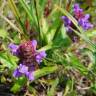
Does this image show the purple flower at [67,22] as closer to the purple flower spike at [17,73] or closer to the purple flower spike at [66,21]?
the purple flower spike at [66,21]

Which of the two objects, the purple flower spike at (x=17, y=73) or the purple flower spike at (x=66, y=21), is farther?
the purple flower spike at (x=66, y=21)

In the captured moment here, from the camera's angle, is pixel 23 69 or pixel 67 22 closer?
pixel 23 69

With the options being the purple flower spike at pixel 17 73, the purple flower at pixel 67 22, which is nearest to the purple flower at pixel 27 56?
the purple flower spike at pixel 17 73

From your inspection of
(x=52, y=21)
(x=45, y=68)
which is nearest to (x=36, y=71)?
(x=45, y=68)

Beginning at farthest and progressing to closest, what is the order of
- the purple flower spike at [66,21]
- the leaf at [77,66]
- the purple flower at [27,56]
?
1. the purple flower spike at [66,21]
2. the leaf at [77,66]
3. the purple flower at [27,56]

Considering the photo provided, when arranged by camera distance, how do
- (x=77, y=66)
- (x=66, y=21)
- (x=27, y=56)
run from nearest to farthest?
1. (x=27, y=56)
2. (x=77, y=66)
3. (x=66, y=21)

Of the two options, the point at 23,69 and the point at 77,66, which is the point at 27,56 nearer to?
the point at 23,69

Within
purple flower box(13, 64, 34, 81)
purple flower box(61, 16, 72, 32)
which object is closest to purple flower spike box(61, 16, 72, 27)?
purple flower box(61, 16, 72, 32)

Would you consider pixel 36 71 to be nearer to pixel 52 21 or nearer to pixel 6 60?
pixel 6 60

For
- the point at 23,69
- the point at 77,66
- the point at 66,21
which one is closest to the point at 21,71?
the point at 23,69
